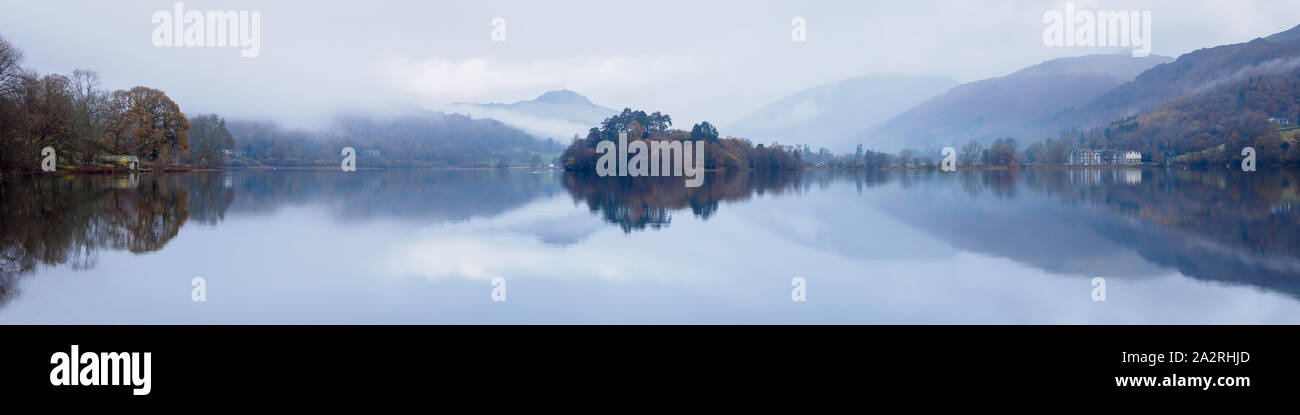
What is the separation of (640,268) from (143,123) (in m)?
76.6

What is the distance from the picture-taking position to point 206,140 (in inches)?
3617

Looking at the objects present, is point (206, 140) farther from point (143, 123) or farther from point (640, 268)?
point (640, 268)

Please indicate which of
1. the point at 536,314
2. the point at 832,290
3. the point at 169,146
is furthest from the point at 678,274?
the point at 169,146

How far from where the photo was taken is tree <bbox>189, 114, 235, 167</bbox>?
3600 inches

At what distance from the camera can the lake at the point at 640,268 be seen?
8.09 metres

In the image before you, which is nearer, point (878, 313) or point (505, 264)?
point (878, 313)

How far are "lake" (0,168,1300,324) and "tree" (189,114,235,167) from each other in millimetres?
80796

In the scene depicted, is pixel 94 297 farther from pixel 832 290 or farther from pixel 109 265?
Answer: pixel 832 290

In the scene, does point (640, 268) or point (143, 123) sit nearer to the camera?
point (640, 268)
